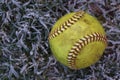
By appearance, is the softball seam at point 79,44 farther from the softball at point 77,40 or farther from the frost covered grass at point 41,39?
the frost covered grass at point 41,39

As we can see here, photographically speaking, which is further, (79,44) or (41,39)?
(41,39)

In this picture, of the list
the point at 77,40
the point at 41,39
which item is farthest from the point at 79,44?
the point at 41,39

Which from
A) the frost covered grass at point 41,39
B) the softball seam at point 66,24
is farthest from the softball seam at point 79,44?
the frost covered grass at point 41,39

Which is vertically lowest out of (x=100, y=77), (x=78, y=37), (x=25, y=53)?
(x=100, y=77)

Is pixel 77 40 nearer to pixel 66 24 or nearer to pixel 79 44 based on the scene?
pixel 79 44

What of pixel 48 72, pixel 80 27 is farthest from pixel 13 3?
pixel 80 27

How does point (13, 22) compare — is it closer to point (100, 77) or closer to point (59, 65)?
point (59, 65)
